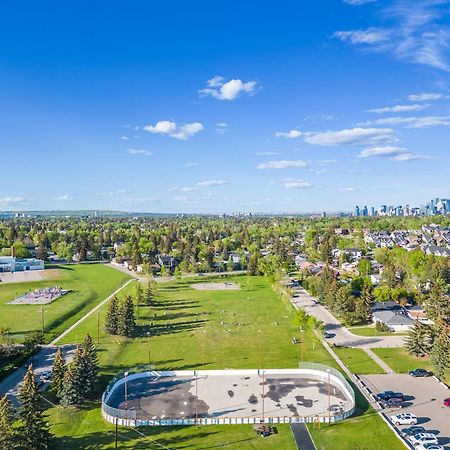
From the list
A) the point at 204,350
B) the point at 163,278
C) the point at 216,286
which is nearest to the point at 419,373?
the point at 204,350

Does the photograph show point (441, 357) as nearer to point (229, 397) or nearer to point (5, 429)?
point (229, 397)

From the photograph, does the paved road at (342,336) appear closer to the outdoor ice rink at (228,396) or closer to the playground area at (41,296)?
the outdoor ice rink at (228,396)

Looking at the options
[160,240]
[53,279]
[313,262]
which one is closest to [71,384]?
[53,279]

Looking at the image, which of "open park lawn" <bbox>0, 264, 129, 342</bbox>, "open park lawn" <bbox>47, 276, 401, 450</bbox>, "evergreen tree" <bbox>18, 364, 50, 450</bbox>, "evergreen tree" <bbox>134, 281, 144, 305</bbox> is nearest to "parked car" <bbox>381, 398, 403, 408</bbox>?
"open park lawn" <bbox>47, 276, 401, 450</bbox>

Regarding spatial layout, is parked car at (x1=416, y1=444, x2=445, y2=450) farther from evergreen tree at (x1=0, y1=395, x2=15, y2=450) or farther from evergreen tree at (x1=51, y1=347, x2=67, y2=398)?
evergreen tree at (x1=51, y1=347, x2=67, y2=398)

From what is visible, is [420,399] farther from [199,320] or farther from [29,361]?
[29,361]
